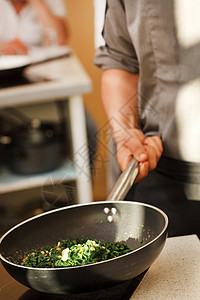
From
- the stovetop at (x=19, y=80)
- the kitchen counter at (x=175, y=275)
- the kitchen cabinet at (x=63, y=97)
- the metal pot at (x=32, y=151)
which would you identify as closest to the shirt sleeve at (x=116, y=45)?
the kitchen counter at (x=175, y=275)

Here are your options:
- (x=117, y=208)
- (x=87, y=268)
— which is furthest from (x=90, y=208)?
(x=87, y=268)

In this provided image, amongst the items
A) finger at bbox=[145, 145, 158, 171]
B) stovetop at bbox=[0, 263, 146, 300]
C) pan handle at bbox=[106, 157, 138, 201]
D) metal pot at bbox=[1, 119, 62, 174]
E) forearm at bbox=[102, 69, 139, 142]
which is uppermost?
forearm at bbox=[102, 69, 139, 142]

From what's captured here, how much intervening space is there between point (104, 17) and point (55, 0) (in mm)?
1957

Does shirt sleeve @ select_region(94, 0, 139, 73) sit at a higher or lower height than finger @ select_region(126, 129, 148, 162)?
higher

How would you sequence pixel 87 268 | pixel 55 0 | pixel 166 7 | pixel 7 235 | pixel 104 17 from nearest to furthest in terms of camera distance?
pixel 87 268 < pixel 7 235 < pixel 166 7 < pixel 104 17 < pixel 55 0

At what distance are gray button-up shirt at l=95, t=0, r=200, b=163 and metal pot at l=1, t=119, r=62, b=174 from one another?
111cm

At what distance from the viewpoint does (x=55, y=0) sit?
9.34ft

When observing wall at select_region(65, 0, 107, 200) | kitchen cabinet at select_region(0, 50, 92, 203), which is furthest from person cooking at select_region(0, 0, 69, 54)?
kitchen cabinet at select_region(0, 50, 92, 203)

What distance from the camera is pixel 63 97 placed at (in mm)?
1940

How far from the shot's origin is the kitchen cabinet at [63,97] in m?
1.86

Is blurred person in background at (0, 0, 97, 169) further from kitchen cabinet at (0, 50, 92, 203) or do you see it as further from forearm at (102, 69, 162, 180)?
forearm at (102, 69, 162, 180)

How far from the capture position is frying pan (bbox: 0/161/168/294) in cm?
55

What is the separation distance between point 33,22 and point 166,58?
7.08 ft

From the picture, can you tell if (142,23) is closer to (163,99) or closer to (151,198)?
(163,99)
